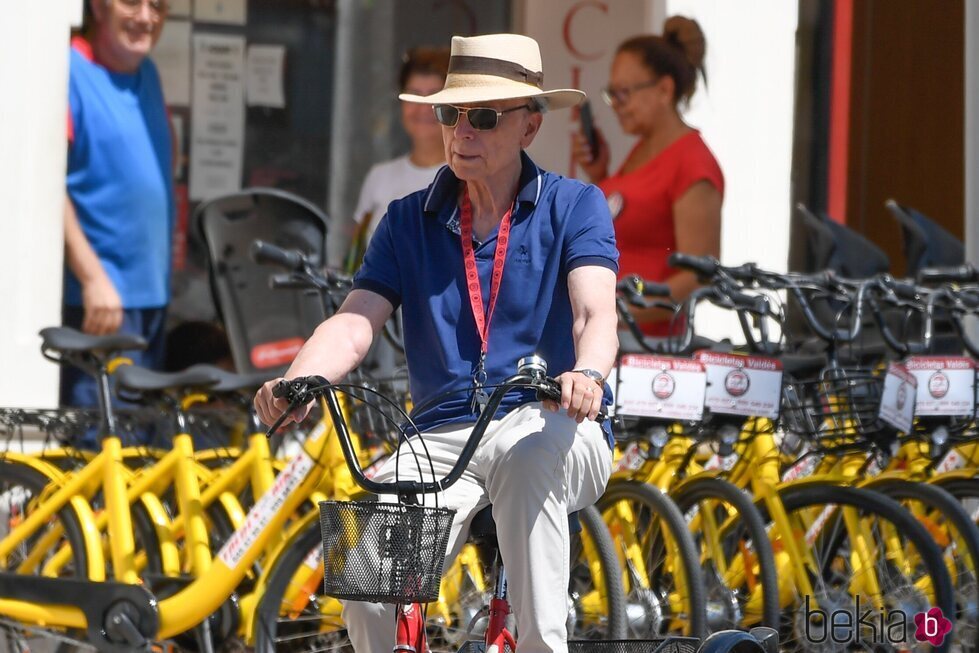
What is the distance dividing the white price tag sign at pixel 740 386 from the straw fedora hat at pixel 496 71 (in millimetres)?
1331

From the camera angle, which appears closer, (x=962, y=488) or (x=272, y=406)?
(x=272, y=406)

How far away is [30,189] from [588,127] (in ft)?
10.1

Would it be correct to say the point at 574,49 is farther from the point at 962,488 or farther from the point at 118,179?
the point at 962,488

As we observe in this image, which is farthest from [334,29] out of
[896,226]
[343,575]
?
[343,575]

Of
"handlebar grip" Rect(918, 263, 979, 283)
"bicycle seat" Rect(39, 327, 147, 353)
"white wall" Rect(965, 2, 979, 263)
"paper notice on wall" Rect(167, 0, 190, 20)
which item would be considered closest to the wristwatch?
"bicycle seat" Rect(39, 327, 147, 353)

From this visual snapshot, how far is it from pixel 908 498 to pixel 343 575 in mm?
2386

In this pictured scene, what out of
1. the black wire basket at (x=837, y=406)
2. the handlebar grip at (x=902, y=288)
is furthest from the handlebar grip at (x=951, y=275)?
the black wire basket at (x=837, y=406)

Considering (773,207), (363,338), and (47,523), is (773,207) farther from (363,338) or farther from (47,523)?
(363,338)

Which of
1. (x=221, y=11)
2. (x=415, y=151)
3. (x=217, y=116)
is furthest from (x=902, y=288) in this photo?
(x=221, y=11)

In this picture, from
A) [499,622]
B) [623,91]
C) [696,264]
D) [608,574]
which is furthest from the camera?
[623,91]

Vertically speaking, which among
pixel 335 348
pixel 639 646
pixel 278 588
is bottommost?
pixel 278 588

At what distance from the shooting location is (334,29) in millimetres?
9570

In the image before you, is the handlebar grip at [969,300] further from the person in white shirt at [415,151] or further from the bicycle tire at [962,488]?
the person in white shirt at [415,151]

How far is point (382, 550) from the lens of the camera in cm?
330
